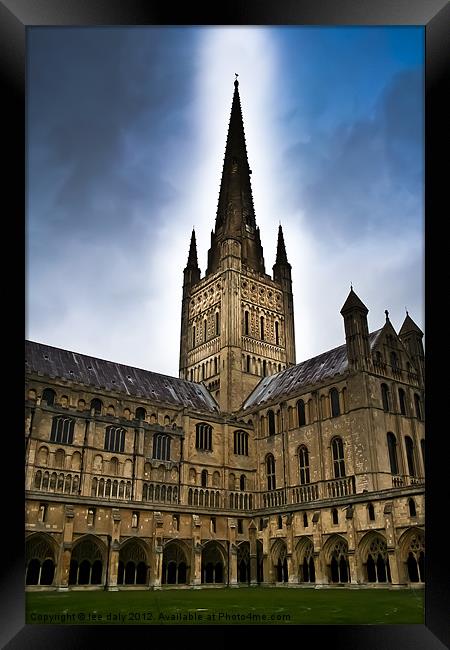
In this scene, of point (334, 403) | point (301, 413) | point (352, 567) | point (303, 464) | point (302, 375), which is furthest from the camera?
point (302, 375)

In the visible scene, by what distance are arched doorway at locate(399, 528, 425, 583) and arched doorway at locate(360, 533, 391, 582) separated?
140 cm

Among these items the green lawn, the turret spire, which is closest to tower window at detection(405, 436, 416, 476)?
the green lawn

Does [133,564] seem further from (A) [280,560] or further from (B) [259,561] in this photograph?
(A) [280,560]

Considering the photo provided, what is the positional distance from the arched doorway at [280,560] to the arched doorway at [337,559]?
5222 mm

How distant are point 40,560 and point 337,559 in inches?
784

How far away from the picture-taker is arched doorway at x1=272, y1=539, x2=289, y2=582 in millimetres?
40562

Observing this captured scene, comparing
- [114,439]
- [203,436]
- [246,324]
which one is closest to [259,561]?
[203,436]

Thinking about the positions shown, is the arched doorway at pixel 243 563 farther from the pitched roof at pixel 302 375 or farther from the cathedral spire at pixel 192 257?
the cathedral spire at pixel 192 257

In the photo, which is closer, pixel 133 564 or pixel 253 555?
pixel 133 564

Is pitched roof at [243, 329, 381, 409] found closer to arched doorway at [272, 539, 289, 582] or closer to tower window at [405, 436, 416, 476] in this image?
tower window at [405, 436, 416, 476]

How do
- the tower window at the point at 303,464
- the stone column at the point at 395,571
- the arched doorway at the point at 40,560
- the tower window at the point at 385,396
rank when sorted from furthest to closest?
the tower window at the point at 303,464 → the tower window at the point at 385,396 → the arched doorway at the point at 40,560 → the stone column at the point at 395,571

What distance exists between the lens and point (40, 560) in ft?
109

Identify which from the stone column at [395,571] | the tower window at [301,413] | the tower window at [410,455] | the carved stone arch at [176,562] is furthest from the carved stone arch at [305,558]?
the tower window at [301,413]
